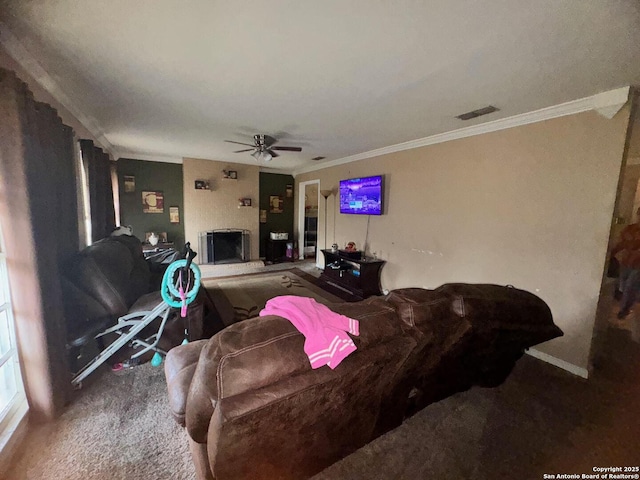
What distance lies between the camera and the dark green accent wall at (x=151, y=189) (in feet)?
16.9

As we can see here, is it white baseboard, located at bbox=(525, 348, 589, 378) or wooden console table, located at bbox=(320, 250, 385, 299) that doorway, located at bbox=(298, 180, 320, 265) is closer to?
wooden console table, located at bbox=(320, 250, 385, 299)

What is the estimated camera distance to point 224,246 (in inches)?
233

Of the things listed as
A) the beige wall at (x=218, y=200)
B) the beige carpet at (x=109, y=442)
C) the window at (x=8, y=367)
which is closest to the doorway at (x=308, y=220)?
the beige wall at (x=218, y=200)

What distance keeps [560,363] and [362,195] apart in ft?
10.3

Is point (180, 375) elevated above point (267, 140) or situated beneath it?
situated beneath

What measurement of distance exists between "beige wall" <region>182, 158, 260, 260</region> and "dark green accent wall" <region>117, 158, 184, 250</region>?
0.29 meters

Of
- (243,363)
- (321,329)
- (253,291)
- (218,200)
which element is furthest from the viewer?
(218,200)

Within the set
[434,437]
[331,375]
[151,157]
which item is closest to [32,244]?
[331,375]

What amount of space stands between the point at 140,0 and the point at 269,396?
181 centimetres

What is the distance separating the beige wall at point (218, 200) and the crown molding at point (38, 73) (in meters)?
2.27

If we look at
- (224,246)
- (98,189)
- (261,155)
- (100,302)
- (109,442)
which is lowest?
(109,442)

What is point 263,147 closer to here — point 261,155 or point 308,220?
point 261,155

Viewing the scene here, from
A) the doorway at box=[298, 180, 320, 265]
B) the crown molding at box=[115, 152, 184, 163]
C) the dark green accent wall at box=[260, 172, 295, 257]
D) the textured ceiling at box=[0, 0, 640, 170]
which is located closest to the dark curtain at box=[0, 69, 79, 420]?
the textured ceiling at box=[0, 0, 640, 170]

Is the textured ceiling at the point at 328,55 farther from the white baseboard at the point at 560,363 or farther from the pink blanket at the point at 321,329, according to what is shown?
the white baseboard at the point at 560,363
